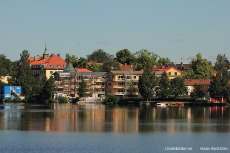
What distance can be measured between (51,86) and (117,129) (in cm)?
7876

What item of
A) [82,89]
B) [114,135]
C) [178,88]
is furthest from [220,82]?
[114,135]

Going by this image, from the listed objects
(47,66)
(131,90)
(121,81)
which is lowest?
(131,90)

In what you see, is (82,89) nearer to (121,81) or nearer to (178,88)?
(121,81)

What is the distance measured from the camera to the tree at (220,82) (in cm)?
11431

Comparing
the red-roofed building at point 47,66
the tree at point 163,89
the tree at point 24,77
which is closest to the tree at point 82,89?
the tree at point 24,77

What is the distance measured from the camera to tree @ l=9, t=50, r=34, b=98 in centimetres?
14300

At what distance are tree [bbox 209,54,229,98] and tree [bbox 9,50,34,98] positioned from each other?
160ft

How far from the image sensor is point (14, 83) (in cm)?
14812

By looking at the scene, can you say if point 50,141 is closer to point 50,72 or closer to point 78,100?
point 78,100

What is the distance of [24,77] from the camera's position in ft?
476

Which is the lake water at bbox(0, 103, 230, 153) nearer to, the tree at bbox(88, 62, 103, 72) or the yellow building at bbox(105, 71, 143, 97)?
the yellow building at bbox(105, 71, 143, 97)

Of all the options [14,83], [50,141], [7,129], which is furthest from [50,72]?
[50,141]

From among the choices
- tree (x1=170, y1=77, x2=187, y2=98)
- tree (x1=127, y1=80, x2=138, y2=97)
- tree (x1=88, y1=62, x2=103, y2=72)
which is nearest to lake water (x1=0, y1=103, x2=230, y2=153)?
tree (x1=170, y1=77, x2=187, y2=98)

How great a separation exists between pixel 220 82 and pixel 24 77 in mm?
52924
